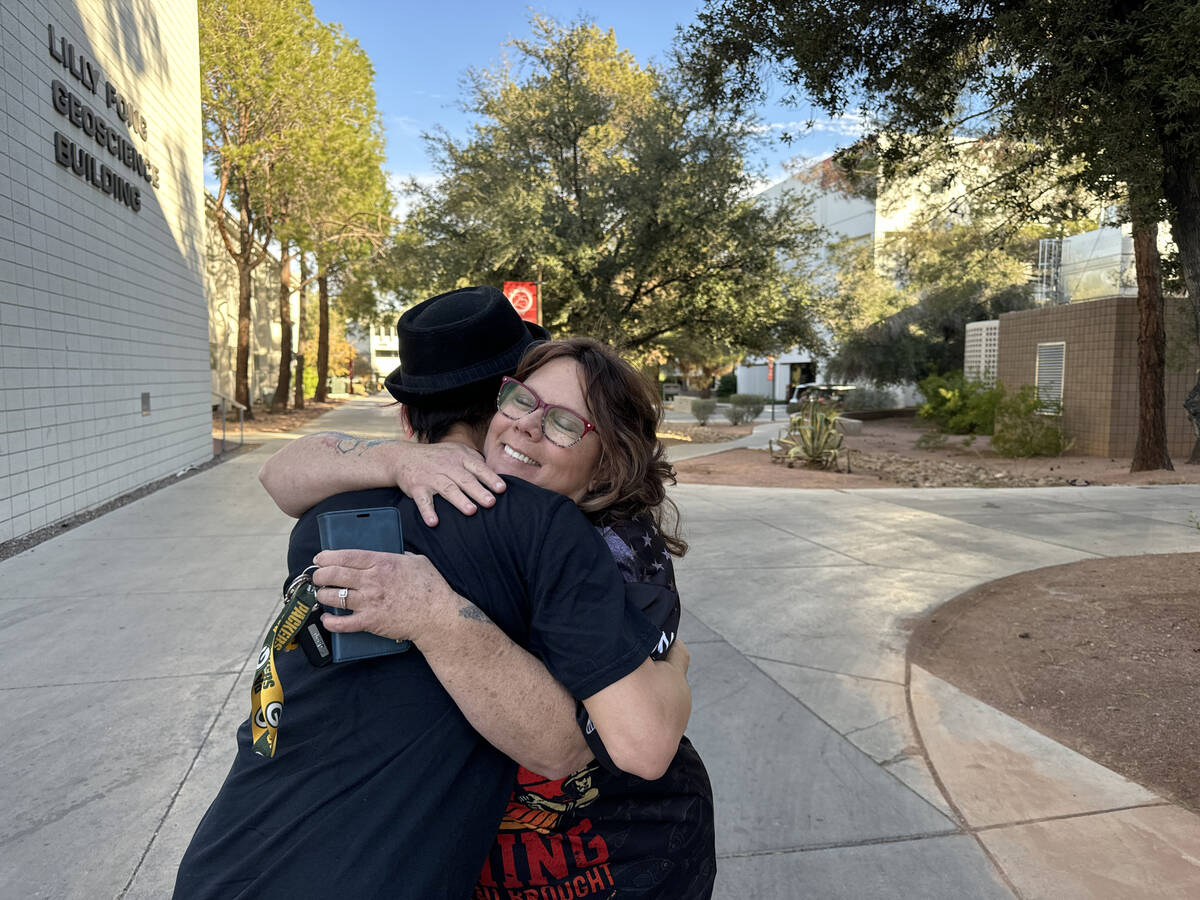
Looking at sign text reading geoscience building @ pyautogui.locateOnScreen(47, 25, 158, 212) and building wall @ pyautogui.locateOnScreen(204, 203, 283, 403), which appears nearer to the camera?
sign text reading geoscience building @ pyautogui.locateOnScreen(47, 25, 158, 212)

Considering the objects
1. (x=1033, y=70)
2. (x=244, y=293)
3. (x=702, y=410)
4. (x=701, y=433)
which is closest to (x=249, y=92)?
(x=244, y=293)

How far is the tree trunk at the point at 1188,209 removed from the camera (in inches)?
181

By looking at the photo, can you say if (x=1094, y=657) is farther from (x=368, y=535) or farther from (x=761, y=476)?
(x=761, y=476)

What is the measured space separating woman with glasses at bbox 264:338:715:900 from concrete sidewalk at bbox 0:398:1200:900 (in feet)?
4.11

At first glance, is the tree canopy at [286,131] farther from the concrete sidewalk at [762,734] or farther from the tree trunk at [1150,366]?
the tree trunk at [1150,366]

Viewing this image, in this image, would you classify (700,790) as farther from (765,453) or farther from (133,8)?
(765,453)

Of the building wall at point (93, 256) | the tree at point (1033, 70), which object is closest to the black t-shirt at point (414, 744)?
the tree at point (1033, 70)

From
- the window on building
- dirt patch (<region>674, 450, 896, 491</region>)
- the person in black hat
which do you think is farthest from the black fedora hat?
the window on building

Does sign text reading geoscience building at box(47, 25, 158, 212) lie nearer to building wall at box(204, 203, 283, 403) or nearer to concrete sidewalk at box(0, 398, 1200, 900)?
concrete sidewalk at box(0, 398, 1200, 900)

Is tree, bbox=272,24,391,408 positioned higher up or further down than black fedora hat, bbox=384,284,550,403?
higher up

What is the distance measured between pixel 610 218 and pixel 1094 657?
14.9 m

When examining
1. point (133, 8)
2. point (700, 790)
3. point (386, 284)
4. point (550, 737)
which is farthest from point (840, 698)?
point (386, 284)

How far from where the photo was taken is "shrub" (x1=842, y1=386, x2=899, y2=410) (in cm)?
3253

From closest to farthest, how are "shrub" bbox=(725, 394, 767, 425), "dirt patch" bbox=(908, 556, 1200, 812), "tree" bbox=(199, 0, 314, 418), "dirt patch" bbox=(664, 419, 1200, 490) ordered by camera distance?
"dirt patch" bbox=(908, 556, 1200, 812) → "dirt patch" bbox=(664, 419, 1200, 490) → "tree" bbox=(199, 0, 314, 418) → "shrub" bbox=(725, 394, 767, 425)
